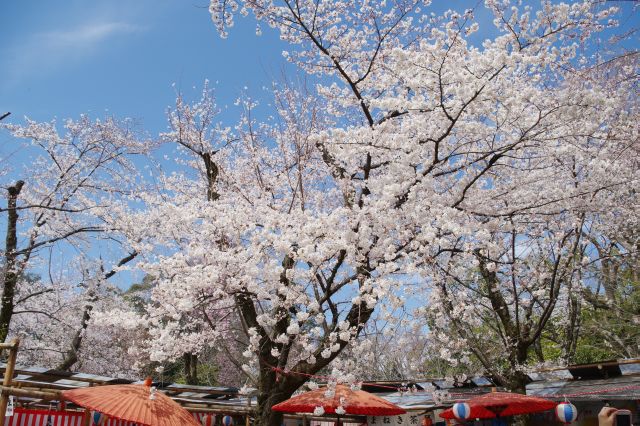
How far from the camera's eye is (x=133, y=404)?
223 inches

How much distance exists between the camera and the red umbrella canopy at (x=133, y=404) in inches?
211

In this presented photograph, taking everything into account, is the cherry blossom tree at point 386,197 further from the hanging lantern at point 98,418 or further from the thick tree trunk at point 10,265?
the thick tree trunk at point 10,265

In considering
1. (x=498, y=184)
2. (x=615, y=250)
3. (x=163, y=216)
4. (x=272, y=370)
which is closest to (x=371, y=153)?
(x=498, y=184)

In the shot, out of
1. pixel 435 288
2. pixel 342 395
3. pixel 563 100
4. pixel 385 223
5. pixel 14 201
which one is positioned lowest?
pixel 342 395

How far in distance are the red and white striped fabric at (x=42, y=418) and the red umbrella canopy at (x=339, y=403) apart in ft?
9.47

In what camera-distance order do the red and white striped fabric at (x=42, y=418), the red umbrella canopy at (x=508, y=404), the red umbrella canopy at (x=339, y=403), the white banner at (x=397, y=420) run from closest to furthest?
the red and white striped fabric at (x=42, y=418) → the red umbrella canopy at (x=339, y=403) → the red umbrella canopy at (x=508, y=404) → the white banner at (x=397, y=420)

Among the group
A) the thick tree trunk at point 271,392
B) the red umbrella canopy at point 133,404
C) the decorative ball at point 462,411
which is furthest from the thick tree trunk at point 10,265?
the decorative ball at point 462,411

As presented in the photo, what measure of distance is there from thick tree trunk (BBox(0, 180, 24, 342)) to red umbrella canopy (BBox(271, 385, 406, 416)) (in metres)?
7.58

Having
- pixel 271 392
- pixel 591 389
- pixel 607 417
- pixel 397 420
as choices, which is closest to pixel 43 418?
pixel 271 392

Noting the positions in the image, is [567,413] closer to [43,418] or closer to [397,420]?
[397,420]

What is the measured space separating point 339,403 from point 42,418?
405 cm

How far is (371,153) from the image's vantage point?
7.44 metres

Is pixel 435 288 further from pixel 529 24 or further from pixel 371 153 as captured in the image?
pixel 529 24

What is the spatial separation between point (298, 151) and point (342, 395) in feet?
13.5
